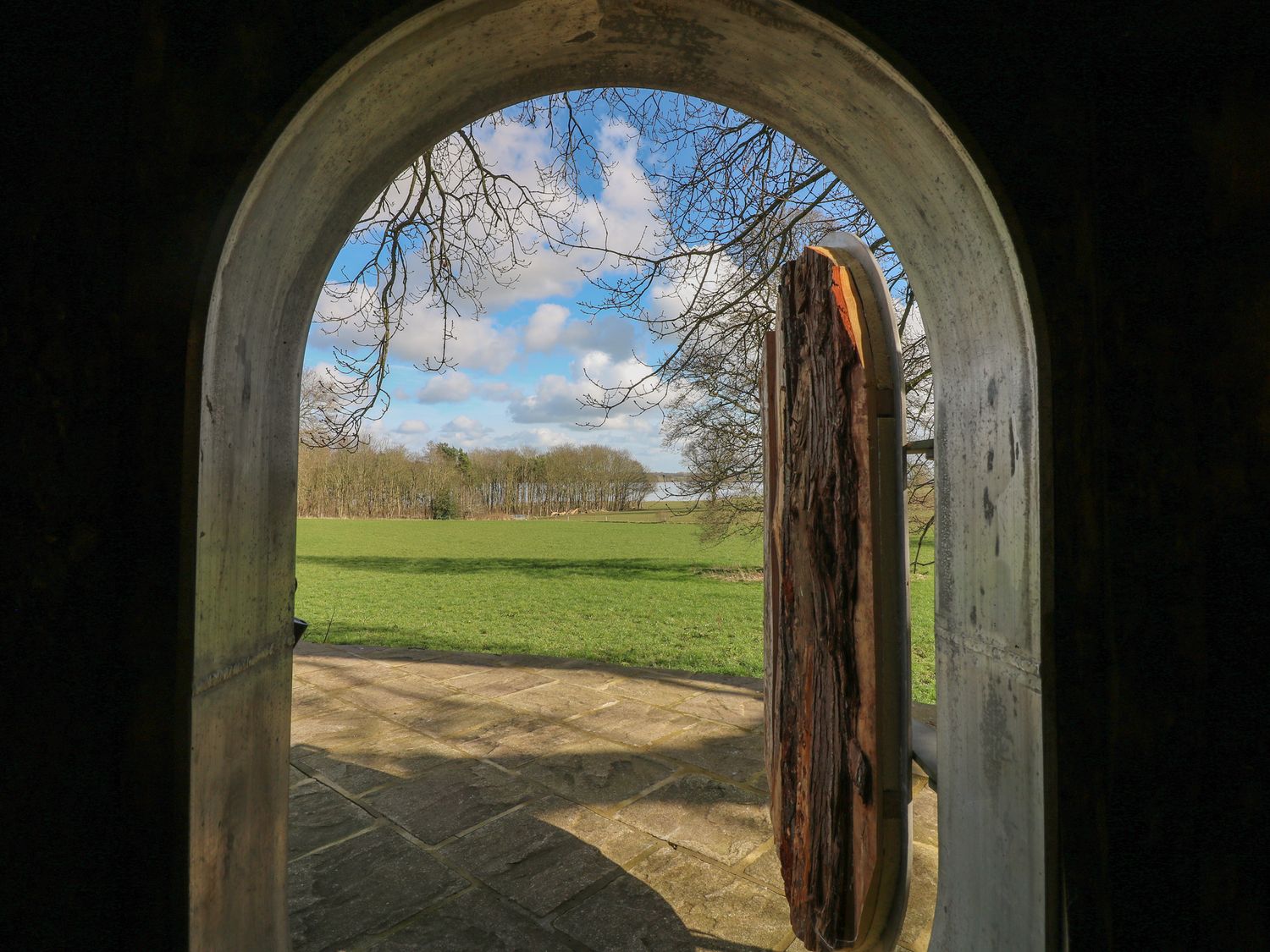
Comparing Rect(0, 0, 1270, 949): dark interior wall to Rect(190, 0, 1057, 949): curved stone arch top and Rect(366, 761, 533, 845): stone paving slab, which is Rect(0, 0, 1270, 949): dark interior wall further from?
Rect(366, 761, 533, 845): stone paving slab

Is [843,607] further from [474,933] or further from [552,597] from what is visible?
[552,597]

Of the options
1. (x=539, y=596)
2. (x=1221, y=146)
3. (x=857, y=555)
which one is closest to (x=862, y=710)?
(x=857, y=555)

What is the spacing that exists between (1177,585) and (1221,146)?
0.76 metres

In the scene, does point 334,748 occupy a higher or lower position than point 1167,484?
lower

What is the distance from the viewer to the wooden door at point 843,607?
64.2 inches

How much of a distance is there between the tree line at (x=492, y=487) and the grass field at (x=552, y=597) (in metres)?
9.78

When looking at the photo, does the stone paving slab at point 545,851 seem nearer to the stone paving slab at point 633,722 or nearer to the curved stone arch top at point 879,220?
the stone paving slab at point 633,722

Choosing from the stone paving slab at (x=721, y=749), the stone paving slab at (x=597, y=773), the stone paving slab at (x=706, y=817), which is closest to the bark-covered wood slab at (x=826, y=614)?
the stone paving slab at (x=706, y=817)

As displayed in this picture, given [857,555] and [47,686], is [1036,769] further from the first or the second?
[47,686]

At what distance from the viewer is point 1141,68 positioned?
3.76 ft

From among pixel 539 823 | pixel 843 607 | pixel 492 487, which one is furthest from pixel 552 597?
pixel 492 487

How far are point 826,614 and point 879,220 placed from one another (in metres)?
1.10

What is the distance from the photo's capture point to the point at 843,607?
69.8 inches

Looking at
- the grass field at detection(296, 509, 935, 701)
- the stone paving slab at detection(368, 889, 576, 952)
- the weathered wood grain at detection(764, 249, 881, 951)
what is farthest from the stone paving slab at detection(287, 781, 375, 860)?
the grass field at detection(296, 509, 935, 701)
